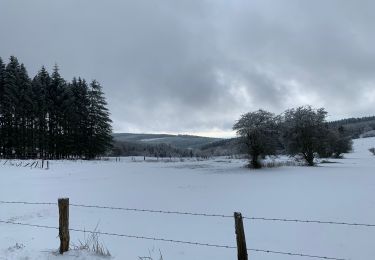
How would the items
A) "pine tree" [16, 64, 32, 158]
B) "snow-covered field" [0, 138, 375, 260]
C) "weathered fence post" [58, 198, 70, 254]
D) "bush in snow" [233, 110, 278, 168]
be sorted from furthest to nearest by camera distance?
"pine tree" [16, 64, 32, 158], "bush in snow" [233, 110, 278, 168], "snow-covered field" [0, 138, 375, 260], "weathered fence post" [58, 198, 70, 254]

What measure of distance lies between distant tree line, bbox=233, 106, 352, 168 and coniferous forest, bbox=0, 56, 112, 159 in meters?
29.9

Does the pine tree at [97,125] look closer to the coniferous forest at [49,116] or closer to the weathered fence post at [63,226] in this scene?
the coniferous forest at [49,116]

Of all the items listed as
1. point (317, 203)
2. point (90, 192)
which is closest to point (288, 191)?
point (317, 203)

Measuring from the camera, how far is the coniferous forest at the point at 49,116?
5459cm

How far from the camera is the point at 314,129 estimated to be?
48.1 meters

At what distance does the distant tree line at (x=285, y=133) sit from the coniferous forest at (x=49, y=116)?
29.9m

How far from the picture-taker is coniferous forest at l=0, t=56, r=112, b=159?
54594mm

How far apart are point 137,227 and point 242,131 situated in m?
35.8

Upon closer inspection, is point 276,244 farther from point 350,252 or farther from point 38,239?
point 38,239

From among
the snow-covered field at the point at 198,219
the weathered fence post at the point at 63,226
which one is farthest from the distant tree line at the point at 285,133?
the weathered fence post at the point at 63,226

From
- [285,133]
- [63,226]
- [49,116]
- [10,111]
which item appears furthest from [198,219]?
[49,116]

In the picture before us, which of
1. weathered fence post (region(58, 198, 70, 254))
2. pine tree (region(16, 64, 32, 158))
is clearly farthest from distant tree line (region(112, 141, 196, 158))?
weathered fence post (region(58, 198, 70, 254))

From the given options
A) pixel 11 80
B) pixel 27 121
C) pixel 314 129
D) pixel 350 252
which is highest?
pixel 11 80

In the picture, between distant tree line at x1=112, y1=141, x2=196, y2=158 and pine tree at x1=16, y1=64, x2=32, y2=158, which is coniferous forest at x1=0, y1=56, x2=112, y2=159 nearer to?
pine tree at x1=16, y1=64, x2=32, y2=158
